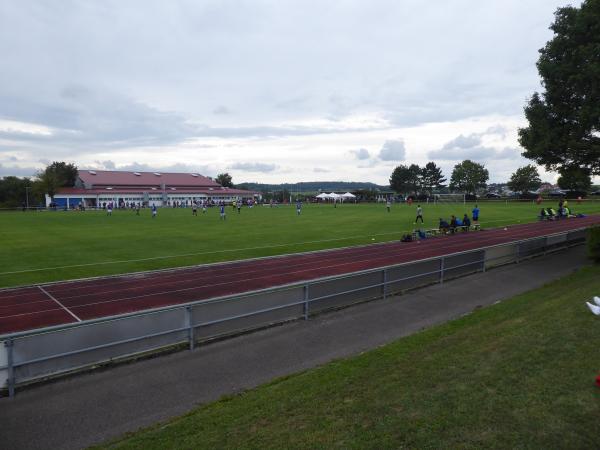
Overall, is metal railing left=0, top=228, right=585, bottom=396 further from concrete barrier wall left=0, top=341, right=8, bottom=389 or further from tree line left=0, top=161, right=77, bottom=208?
tree line left=0, top=161, right=77, bottom=208

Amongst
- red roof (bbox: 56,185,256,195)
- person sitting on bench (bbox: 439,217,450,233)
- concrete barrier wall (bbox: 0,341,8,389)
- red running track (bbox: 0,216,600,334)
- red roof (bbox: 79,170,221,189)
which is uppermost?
red roof (bbox: 79,170,221,189)

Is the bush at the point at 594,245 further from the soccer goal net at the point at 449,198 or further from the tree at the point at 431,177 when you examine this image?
the tree at the point at 431,177

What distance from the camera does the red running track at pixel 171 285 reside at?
11.9 meters

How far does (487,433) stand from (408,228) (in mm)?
27708

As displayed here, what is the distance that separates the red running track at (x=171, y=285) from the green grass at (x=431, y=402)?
22.9 ft

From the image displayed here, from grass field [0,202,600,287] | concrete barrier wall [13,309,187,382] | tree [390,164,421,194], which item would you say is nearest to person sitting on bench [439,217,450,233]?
grass field [0,202,600,287]

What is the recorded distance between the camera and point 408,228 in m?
31.9

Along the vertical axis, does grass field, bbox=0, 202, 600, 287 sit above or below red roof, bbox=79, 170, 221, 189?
below

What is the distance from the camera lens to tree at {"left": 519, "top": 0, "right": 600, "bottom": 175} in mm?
16609

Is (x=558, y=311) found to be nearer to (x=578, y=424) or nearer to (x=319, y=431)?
(x=578, y=424)

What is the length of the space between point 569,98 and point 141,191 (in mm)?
81983

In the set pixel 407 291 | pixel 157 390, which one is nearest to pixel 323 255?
pixel 407 291

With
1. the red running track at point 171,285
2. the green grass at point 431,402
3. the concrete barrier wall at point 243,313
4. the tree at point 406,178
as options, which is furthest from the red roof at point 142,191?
the green grass at point 431,402

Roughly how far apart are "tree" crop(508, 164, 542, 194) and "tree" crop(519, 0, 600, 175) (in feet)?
280
